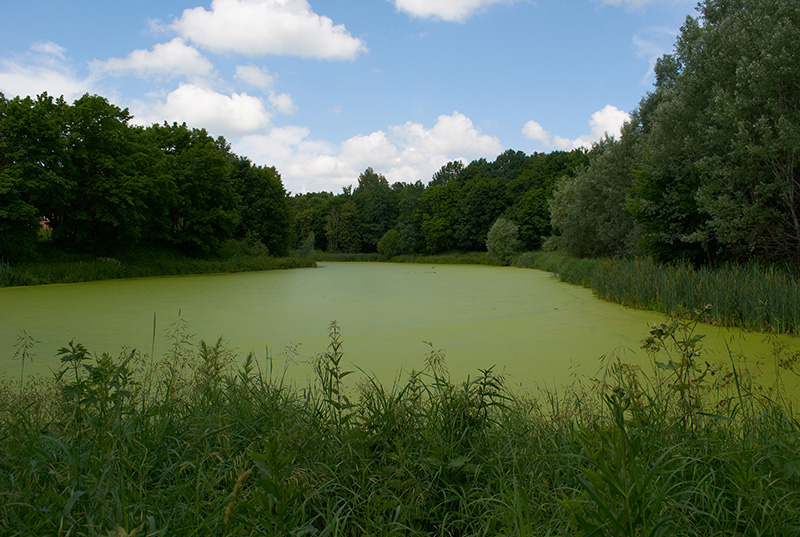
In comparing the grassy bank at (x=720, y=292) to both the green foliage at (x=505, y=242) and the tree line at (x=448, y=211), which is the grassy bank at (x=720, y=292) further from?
the tree line at (x=448, y=211)

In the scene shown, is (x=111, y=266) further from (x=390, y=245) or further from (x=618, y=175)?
(x=390, y=245)

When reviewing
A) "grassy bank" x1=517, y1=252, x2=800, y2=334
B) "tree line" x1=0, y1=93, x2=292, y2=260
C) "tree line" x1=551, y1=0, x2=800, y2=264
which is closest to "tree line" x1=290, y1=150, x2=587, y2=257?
"tree line" x1=0, y1=93, x2=292, y2=260

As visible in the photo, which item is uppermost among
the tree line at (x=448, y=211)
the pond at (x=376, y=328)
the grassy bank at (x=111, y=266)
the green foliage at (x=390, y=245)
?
the tree line at (x=448, y=211)

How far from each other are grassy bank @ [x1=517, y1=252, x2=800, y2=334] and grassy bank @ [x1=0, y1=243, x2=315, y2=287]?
10.5m

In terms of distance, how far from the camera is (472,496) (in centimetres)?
135

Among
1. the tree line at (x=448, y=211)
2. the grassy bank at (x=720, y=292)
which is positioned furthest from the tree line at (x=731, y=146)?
the tree line at (x=448, y=211)

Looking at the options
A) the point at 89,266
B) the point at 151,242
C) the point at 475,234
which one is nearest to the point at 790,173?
the point at 89,266

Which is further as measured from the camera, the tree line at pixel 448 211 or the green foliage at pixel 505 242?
the tree line at pixel 448 211

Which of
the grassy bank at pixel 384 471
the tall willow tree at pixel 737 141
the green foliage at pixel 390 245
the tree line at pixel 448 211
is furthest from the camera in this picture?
the green foliage at pixel 390 245

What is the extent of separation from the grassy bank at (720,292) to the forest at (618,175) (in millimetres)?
910

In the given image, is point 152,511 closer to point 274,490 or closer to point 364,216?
point 274,490

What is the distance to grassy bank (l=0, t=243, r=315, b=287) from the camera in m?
8.84

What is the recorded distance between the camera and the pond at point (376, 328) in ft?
10.8

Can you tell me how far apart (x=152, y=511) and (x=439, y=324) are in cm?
399
